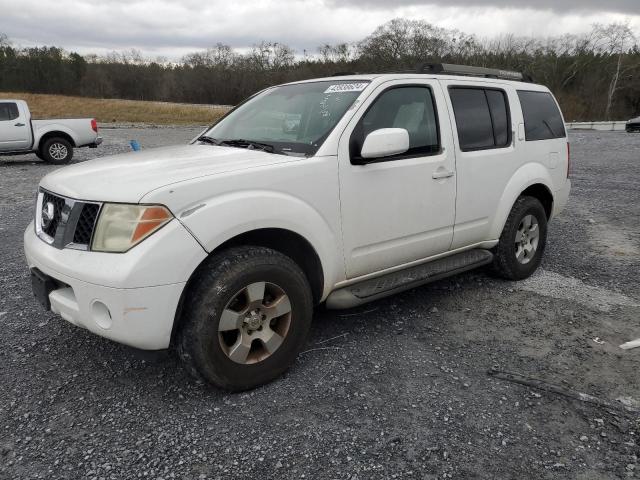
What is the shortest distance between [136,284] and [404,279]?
6.18 ft

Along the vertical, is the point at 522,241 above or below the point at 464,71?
below

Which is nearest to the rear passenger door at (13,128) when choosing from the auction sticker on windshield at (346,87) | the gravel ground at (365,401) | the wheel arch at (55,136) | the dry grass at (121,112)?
the wheel arch at (55,136)

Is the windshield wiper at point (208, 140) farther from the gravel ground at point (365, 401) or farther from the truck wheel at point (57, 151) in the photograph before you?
the truck wheel at point (57, 151)

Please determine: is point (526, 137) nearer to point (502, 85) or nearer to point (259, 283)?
point (502, 85)

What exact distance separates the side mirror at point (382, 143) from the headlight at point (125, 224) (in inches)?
49.5

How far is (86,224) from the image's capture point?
8.39 ft

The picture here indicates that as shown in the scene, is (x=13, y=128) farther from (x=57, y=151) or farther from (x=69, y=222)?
(x=69, y=222)

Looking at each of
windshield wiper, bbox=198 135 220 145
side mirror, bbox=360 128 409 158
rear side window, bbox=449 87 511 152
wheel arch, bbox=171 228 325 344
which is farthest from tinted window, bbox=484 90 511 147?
windshield wiper, bbox=198 135 220 145

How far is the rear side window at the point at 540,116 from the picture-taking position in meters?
4.51

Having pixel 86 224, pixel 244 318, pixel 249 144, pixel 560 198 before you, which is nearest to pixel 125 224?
pixel 86 224

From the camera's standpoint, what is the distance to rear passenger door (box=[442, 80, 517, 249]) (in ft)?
12.6

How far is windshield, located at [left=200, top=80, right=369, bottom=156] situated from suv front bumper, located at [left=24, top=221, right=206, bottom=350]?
1055 millimetres

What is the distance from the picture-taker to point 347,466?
2275 mm

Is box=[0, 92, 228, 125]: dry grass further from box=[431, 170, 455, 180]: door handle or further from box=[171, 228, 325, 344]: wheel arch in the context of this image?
box=[171, 228, 325, 344]: wheel arch
